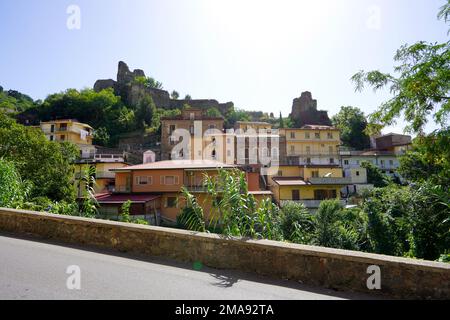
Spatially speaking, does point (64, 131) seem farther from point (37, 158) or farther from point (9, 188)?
point (9, 188)

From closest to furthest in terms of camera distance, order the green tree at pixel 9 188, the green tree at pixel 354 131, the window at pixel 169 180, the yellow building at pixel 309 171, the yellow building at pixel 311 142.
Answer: the green tree at pixel 9 188 → the window at pixel 169 180 → the yellow building at pixel 309 171 → the yellow building at pixel 311 142 → the green tree at pixel 354 131

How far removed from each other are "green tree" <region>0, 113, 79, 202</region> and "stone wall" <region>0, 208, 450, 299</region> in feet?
62.7

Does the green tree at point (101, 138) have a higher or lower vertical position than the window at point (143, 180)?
higher

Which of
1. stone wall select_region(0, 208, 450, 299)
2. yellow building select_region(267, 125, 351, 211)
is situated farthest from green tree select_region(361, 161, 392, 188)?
stone wall select_region(0, 208, 450, 299)

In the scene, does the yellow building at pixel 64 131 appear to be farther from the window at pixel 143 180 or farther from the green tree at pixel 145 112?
the window at pixel 143 180

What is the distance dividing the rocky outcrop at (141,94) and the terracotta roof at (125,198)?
52237mm

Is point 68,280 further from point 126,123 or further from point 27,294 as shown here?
point 126,123

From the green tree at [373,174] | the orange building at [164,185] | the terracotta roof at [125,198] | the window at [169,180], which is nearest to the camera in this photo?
the terracotta roof at [125,198]

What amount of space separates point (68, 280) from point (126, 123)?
66.9 meters

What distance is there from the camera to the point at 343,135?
7019 centimetres

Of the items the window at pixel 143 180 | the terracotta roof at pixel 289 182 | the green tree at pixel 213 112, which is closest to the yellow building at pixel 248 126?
the green tree at pixel 213 112

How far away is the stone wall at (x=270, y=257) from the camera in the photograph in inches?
141

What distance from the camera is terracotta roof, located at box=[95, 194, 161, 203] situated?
83.4 ft
